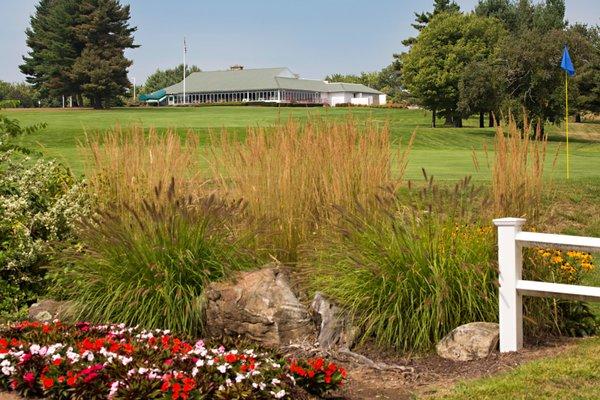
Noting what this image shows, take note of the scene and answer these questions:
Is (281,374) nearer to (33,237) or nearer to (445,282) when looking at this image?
(445,282)

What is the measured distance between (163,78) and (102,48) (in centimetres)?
6820

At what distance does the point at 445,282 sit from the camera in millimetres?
6590

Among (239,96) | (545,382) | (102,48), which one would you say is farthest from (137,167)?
(239,96)

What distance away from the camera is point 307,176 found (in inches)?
322

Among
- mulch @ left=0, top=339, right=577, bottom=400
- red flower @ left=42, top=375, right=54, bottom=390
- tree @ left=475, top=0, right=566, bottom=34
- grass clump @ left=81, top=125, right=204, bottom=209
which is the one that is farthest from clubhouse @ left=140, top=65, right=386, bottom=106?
red flower @ left=42, top=375, right=54, bottom=390

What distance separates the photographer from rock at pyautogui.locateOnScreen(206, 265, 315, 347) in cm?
709

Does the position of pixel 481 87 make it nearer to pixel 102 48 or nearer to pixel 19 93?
pixel 102 48

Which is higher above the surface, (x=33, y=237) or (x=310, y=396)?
(x=33, y=237)

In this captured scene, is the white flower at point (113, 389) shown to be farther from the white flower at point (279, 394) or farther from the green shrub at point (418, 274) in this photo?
the green shrub at point (418, 274)

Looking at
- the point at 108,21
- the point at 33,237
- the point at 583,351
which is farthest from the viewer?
the point at 108,21

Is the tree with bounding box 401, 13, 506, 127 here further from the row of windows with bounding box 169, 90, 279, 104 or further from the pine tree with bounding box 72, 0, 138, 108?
the row of windows with bounding box 169, 90, 279, 104

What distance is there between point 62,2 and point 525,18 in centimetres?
4680

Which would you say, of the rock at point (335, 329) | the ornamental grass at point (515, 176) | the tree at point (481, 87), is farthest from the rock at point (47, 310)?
the tree at point (481, 87)

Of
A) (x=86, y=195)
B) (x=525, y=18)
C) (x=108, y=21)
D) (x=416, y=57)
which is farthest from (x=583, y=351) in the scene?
(x=525, y=18)
